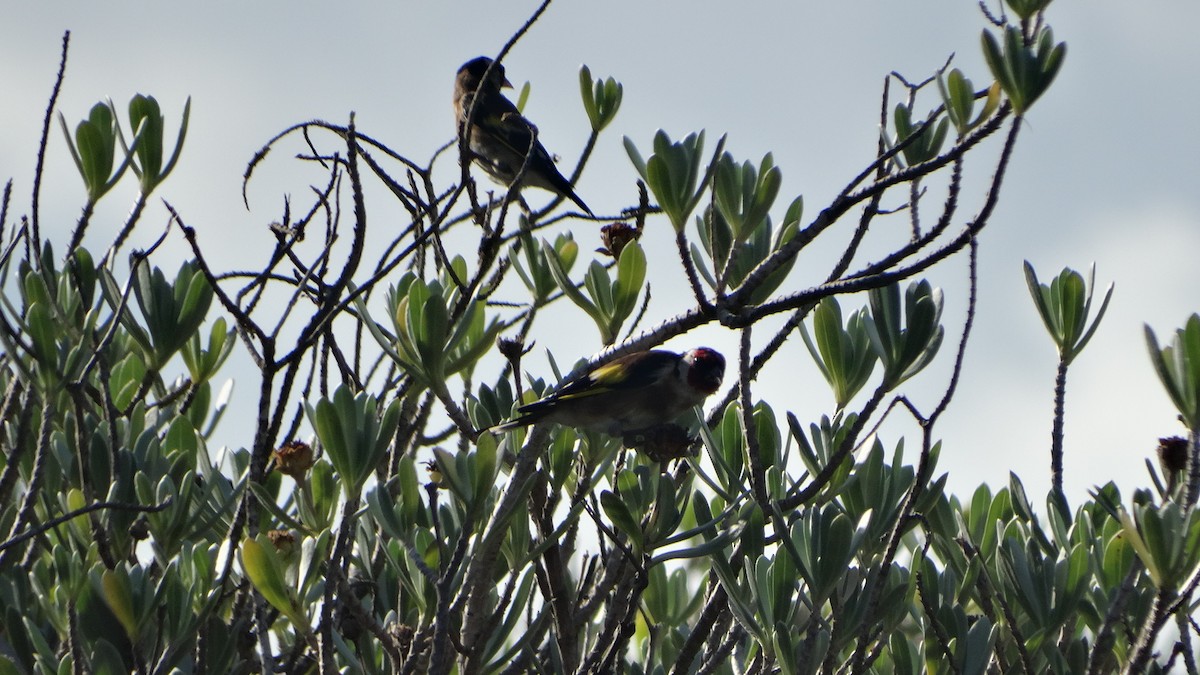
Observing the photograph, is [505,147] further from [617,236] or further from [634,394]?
[617,236]

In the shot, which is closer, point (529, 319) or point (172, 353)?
point (172, 353)

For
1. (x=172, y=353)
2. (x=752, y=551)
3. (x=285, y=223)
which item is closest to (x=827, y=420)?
(x=752, y=551)

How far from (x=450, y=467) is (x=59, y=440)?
73.0 inches

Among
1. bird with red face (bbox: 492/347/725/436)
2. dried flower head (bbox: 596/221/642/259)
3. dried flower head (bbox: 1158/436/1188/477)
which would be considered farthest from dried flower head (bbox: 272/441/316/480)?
dried flower head (bbox: 1158/436/1188/477)

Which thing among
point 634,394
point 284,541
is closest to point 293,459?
point 284,541

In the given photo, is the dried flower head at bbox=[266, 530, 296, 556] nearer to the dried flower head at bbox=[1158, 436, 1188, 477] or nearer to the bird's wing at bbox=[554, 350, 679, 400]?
the bird's wing at bbox=[554, 350, 679, 400]

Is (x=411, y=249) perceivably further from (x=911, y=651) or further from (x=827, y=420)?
(x=911, y=651)

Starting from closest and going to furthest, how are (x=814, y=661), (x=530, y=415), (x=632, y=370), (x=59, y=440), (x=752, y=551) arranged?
1. (x=814, y=661)
2. (x=752, y=551)
3. (x=530, y=415)
4. (x=59, y=440)
5. (x=632, y=370)

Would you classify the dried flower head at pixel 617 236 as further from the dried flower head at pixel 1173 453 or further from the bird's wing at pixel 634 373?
the dried flower head at pixel 1173 453

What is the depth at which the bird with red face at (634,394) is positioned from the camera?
12.7 ft

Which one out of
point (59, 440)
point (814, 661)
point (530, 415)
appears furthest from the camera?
point (59, 440)

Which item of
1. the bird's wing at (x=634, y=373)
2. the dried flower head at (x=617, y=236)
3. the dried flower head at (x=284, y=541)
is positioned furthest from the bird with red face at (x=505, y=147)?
the dried flower head at (x=284, y=541)

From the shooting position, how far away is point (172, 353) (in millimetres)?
3914

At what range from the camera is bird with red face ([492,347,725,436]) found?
3.86 meters
